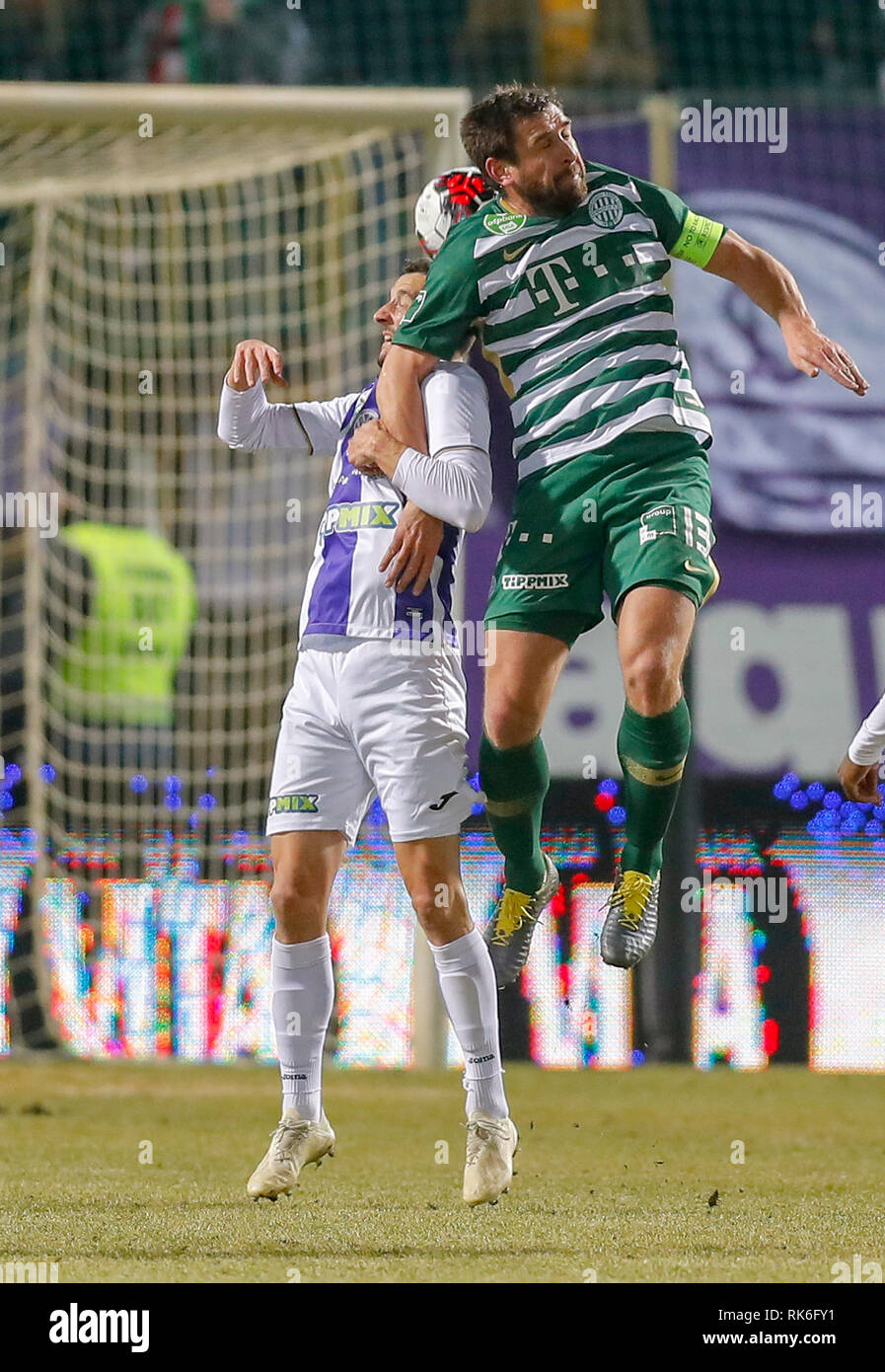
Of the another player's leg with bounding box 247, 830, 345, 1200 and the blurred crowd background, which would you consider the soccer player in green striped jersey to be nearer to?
the another player's leg with bounding box 247, 830, 345, 1200

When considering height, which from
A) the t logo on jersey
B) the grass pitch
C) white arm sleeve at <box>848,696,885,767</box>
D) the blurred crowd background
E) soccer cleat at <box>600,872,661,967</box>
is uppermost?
the blurred crowd background

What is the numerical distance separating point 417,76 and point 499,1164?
22.7 feet

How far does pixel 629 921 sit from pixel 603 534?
0.85m

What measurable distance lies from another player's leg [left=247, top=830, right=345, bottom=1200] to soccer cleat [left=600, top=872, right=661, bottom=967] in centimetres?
63

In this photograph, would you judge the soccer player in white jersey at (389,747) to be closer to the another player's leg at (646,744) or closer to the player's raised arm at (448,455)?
the player's raised arm at (448,455)

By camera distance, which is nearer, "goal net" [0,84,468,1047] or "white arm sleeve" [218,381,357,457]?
"white arm sleeve" [218,381,357,457]

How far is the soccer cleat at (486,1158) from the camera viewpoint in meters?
4.00

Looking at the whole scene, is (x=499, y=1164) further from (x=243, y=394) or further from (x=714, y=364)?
(x=714, y=364)

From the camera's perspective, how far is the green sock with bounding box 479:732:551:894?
14.0 feet

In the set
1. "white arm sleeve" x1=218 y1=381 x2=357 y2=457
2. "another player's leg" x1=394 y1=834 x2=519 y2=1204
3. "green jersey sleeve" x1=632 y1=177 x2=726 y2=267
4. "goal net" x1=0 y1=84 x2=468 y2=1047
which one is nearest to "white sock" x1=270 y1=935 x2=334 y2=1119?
"another player's leg" x1=394 y1=834 x2=519 y2=1204

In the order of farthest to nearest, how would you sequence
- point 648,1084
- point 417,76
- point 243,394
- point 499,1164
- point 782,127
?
point 417,76, point 782,127, point 648,1084, point 243,394, point 499,1164

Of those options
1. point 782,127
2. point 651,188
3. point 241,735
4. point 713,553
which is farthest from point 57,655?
point 651,188
